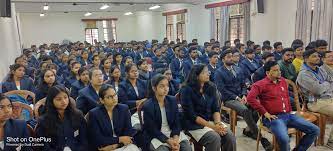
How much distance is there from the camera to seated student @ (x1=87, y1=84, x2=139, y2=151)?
8.18 ft

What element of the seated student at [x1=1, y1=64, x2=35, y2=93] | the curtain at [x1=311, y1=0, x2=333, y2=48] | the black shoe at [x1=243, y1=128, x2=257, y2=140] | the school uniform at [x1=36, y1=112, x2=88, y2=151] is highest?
the curtain at [x1=311, y1=0, x2=333, y2=48]

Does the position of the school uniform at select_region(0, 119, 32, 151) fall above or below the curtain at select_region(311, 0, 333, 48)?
A: below

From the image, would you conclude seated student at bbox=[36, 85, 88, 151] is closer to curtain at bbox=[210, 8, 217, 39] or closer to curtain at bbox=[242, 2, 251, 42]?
curtain at bbox=[242, 2, 251, 42]

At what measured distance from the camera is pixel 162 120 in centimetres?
272

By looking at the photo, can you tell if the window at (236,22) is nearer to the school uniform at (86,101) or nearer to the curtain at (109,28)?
the school uniform at (86,101)

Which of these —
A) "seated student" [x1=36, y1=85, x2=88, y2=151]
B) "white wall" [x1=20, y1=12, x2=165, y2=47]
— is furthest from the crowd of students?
"white wall" [x1=20, y1=12, x2=165, y2=47]

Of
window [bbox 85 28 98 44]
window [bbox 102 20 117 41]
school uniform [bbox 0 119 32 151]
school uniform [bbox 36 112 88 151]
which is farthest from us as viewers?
window [bbox 102 20 117 41]

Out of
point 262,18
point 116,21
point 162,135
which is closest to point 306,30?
point 262,18

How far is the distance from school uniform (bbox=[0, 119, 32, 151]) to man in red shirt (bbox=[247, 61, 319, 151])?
2.09m

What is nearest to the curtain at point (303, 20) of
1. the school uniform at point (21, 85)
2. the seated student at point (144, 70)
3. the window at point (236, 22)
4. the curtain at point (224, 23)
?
the window at point (236, 22)

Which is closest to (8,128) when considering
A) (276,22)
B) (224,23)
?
(276,22)

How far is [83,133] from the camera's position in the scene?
8.05ft

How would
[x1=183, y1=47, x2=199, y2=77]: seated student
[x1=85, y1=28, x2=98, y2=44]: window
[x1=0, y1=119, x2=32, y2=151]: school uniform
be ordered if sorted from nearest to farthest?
[x1=0, y1=119, x2=32, y2=151]: school uniform
[x1=183, y1=47, x2=199, y2=77]: seated student
[x1=85, y1=28, x2=98, y2=44]: window

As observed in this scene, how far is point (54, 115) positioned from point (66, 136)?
0.19 m
